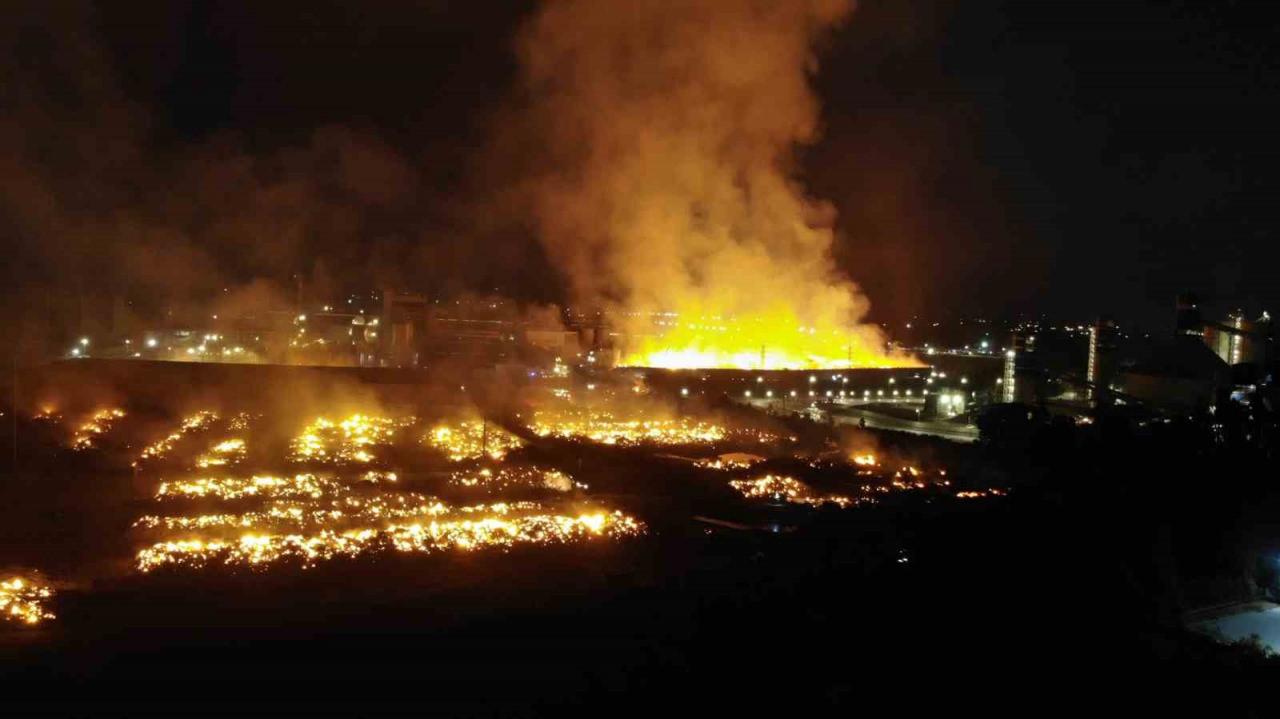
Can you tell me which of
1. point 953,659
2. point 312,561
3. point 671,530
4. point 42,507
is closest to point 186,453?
point 42,507

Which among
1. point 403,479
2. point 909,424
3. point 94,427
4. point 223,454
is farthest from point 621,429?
point 909,424

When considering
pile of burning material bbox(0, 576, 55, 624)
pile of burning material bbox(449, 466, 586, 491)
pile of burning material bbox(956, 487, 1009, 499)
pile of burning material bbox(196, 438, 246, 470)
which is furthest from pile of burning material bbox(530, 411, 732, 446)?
pile of burning material bbox(0, 576, 55, 624)

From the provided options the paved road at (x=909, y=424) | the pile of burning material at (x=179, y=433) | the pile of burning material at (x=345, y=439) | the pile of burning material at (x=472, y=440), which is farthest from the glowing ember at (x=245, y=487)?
the paved road at (x=909, y=424)

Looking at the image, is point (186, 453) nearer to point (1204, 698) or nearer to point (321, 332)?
point (321, 332)

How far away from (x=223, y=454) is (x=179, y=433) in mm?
1626

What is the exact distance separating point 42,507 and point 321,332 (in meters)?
12.8

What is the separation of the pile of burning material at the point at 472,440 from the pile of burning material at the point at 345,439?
0.70m

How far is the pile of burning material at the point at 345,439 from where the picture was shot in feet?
37.6

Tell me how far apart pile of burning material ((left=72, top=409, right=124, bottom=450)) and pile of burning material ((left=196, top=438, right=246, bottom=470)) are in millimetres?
1460

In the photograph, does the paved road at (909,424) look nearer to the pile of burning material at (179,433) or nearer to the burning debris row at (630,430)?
the burning debris row at (630,430)

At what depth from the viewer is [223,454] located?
444 inches

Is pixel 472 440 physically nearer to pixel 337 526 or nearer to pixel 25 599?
pixel 337 526

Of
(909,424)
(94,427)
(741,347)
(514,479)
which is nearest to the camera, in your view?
(514,479)

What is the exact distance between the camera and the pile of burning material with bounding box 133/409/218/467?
1096cm
